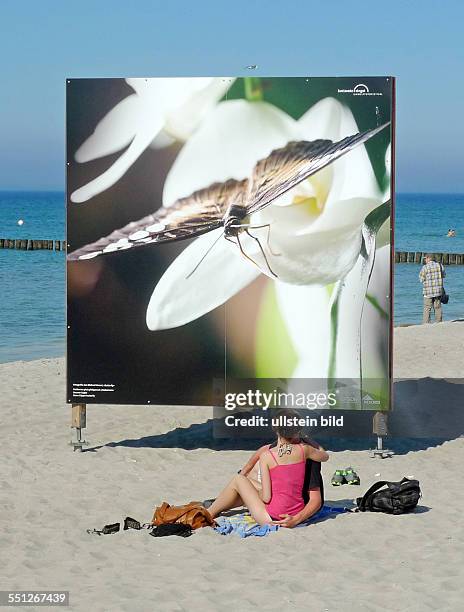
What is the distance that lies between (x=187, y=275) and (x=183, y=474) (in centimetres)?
173

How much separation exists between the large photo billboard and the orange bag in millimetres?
2200

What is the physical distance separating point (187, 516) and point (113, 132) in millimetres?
3729

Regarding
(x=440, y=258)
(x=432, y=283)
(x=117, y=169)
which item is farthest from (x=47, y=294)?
(x=117, y=169)

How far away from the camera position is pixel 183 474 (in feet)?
32.4

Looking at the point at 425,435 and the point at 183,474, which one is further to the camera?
the point at 425,435

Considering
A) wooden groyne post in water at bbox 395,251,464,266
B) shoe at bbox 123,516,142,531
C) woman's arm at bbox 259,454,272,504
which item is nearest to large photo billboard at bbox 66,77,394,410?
woman's arm at bbox 259,454,272,504

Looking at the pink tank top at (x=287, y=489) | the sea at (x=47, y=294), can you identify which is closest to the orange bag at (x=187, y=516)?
the pink tank top at (x=287, y=489)

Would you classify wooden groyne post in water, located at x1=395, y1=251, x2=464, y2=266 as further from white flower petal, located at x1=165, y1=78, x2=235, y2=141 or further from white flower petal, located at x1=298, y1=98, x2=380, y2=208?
white flower petal, located at x1=165, y1=78, x2=235, y2=141

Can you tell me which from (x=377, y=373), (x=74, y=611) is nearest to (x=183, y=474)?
(x=377, y=373)

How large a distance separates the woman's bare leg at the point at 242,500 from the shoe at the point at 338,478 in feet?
4.60

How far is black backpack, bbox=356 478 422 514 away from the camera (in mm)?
8391

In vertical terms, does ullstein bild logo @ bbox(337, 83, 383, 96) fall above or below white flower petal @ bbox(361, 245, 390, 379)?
above

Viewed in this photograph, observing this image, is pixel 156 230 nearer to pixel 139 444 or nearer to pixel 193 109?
pixel 193 109

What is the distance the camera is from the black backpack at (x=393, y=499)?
8391mm
